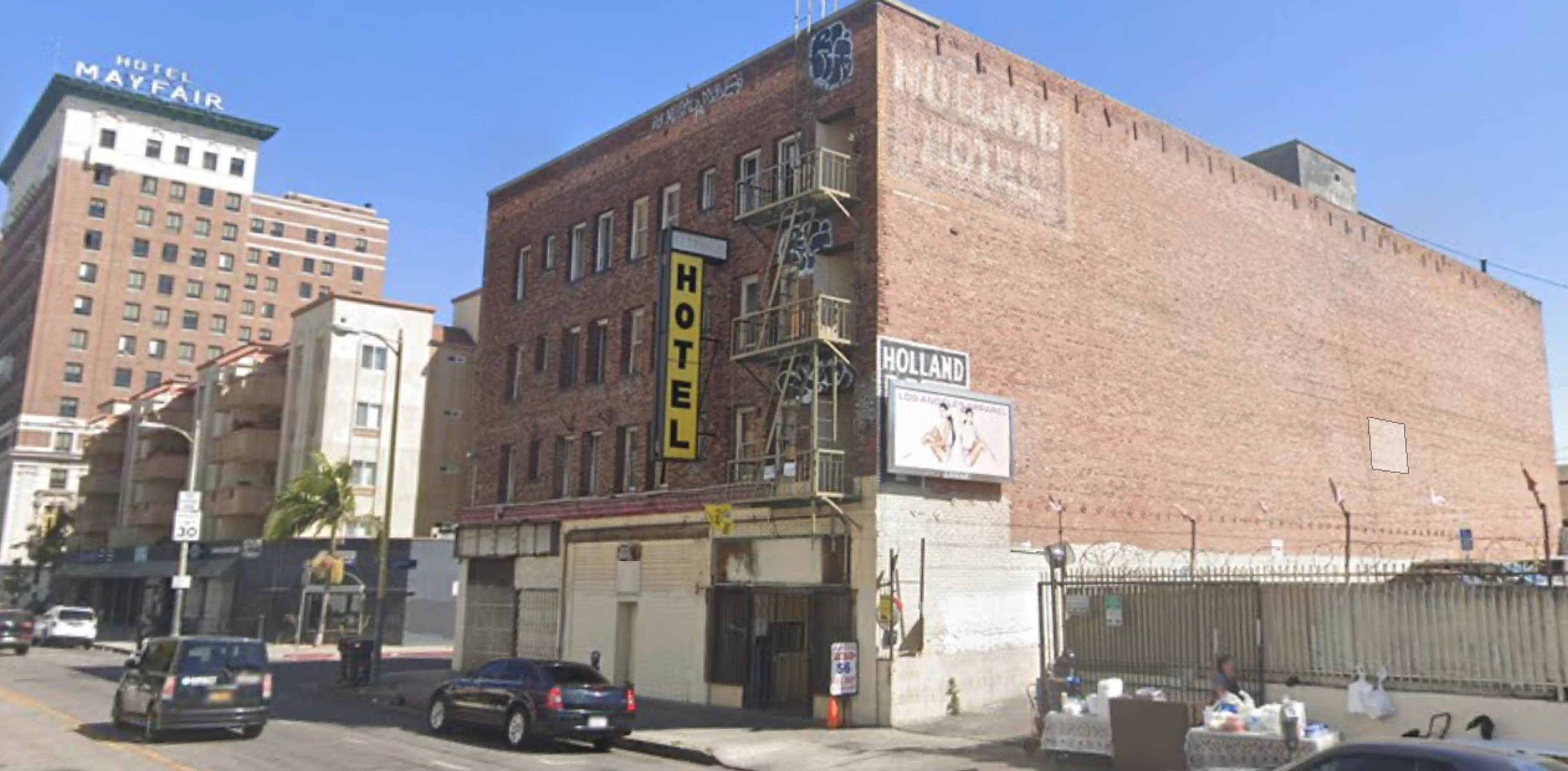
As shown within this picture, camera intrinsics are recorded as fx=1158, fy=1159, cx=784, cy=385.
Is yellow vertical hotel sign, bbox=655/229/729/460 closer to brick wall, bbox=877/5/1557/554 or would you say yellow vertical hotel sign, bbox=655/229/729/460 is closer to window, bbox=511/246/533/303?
brick wall, bbox=877/5/1557/554

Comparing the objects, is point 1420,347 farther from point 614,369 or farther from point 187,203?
point 187,203

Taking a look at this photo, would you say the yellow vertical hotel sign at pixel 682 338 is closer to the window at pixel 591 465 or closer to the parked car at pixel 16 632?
the window at pixel 591 465

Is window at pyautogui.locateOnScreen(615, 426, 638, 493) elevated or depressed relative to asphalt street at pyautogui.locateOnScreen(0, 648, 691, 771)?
elevated

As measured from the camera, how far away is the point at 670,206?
3091 centimetres

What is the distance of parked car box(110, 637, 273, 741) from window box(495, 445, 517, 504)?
1509 cm

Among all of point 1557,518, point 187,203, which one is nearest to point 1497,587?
point 1557,518

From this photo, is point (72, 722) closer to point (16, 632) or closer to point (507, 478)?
point (507, 478)

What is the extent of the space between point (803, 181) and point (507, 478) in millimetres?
15412

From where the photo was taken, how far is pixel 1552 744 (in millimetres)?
13594

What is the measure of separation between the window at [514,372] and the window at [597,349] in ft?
12.9

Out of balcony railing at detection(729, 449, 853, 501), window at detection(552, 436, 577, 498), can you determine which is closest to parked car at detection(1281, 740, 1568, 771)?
balcony railing at detection(729, 449, 853, 501)

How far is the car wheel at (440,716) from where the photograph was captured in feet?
71.1

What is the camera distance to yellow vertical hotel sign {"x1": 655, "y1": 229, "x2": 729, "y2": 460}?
2631cm

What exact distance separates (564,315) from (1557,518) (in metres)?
47.4
